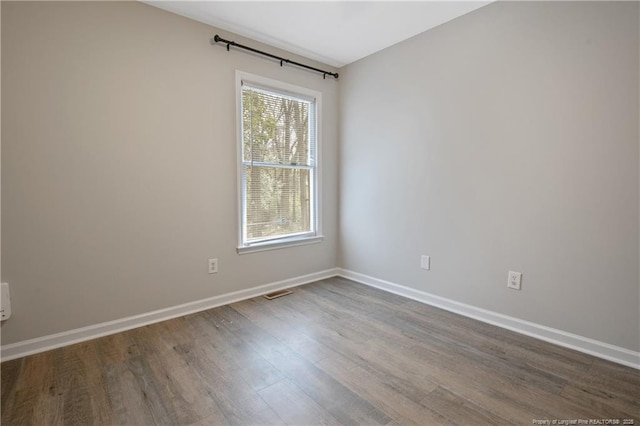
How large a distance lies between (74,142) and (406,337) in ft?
8.49

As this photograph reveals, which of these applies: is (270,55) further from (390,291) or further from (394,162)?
(390,291)

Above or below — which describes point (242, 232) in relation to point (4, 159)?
below

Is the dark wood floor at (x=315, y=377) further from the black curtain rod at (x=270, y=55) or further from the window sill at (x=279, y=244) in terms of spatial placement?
the black curtain rod at (x=270, y=55)

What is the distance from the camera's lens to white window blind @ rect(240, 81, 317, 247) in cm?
298

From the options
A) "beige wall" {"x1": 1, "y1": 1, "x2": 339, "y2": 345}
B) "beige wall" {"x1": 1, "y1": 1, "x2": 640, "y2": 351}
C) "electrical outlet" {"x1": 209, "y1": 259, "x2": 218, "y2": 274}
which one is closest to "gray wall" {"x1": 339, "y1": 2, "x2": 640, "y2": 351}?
"beige wall" {"x1": 1, "y1": 1, "x2": 640, "y2": 351}

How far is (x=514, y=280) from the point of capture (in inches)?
92.7

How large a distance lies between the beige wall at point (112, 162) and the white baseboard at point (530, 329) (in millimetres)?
1626

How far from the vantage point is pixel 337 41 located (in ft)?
9.72

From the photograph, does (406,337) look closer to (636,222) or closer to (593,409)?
(593,409)

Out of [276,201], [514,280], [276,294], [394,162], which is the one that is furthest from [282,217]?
[514,280]

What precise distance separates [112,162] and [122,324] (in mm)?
1175

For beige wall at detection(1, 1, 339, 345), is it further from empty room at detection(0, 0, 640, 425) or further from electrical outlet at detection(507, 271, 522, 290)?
electrical outlet at detection(507, 271, 522, 290)

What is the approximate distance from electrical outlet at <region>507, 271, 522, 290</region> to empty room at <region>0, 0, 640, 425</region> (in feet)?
0.05

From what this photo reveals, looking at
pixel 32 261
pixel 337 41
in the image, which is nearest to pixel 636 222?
pixel 337 41
